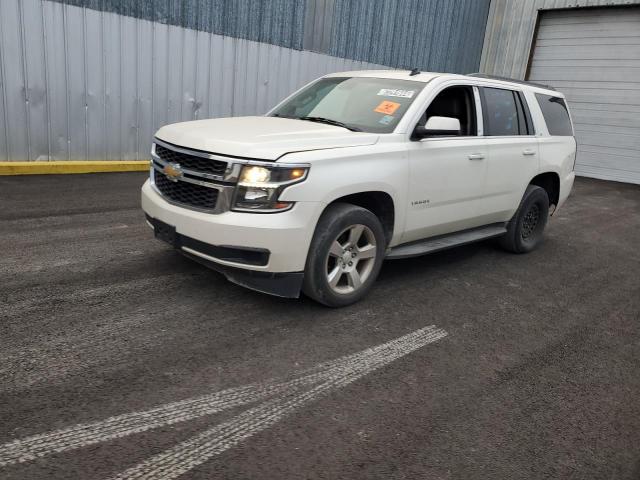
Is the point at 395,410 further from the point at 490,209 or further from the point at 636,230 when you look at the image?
the point at 636,230

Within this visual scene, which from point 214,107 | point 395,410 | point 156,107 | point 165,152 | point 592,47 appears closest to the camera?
point 395,410

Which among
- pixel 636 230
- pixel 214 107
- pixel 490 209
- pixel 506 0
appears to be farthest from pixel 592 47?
pixel 490 209

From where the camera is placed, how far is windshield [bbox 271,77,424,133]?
4.44 meters

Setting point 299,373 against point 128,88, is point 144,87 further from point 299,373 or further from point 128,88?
point 299,373

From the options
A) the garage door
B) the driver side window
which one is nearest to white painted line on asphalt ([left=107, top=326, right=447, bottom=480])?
the driver side window

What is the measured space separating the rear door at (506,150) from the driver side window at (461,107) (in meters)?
0.17

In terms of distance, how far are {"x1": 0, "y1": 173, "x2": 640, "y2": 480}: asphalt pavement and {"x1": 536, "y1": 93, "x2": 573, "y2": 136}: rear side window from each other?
6.61ft

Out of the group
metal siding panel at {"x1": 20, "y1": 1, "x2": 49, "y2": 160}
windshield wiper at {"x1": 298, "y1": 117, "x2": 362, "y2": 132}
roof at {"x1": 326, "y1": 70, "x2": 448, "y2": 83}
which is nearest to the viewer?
windshield wiper at {"x1": 298, "y1": 117, "x2": 362, "y2": 132}

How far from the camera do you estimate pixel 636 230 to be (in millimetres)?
8539

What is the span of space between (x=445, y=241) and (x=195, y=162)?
2.50 m

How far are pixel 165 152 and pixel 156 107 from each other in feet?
21.1

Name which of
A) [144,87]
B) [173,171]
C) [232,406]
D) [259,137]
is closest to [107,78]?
[144,87]

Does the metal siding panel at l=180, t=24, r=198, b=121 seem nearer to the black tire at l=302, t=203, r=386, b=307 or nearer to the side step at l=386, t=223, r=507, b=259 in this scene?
the side step at l=386, t=223, r=507, b=259

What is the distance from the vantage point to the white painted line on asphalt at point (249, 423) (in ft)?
7.46
